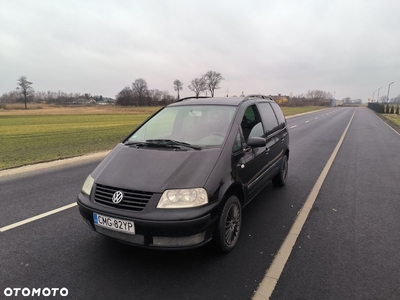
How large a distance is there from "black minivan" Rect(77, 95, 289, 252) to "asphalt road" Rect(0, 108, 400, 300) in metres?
0.34

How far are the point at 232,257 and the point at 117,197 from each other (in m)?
1.43

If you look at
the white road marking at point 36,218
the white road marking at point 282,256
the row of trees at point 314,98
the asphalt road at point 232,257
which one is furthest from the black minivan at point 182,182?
the row of trees at point 314,98

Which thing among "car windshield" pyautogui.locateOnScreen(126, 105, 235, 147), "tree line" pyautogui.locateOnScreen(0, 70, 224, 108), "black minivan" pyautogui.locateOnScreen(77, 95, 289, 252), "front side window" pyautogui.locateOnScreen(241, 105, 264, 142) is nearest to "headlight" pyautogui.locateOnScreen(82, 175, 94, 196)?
"black minivan" pyautogui.locateOnScreen(77, 95, 289, 252)

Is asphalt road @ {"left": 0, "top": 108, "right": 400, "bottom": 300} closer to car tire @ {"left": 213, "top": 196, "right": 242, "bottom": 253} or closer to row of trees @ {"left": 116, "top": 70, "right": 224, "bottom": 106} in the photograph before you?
car tire @ {"left": 213, "top": 196, "right": 242, "bottom": 253}

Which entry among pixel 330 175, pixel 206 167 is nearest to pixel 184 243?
pixel 206 167

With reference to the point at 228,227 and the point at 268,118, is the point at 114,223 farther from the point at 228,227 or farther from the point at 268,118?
the point at 268,118

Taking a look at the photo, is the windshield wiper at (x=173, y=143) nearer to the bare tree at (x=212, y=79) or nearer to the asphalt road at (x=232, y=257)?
the asphalt road at (x=232, y=257)

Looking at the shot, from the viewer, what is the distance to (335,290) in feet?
8.20

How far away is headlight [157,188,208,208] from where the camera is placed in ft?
8.70

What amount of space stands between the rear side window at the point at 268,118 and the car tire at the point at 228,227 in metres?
1.75

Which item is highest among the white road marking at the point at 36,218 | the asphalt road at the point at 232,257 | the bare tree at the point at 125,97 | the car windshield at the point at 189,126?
the bare tree at the point at 125,97

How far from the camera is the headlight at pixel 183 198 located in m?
2.65

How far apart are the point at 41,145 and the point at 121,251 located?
10301 mm

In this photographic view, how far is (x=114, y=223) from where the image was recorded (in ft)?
8.93
